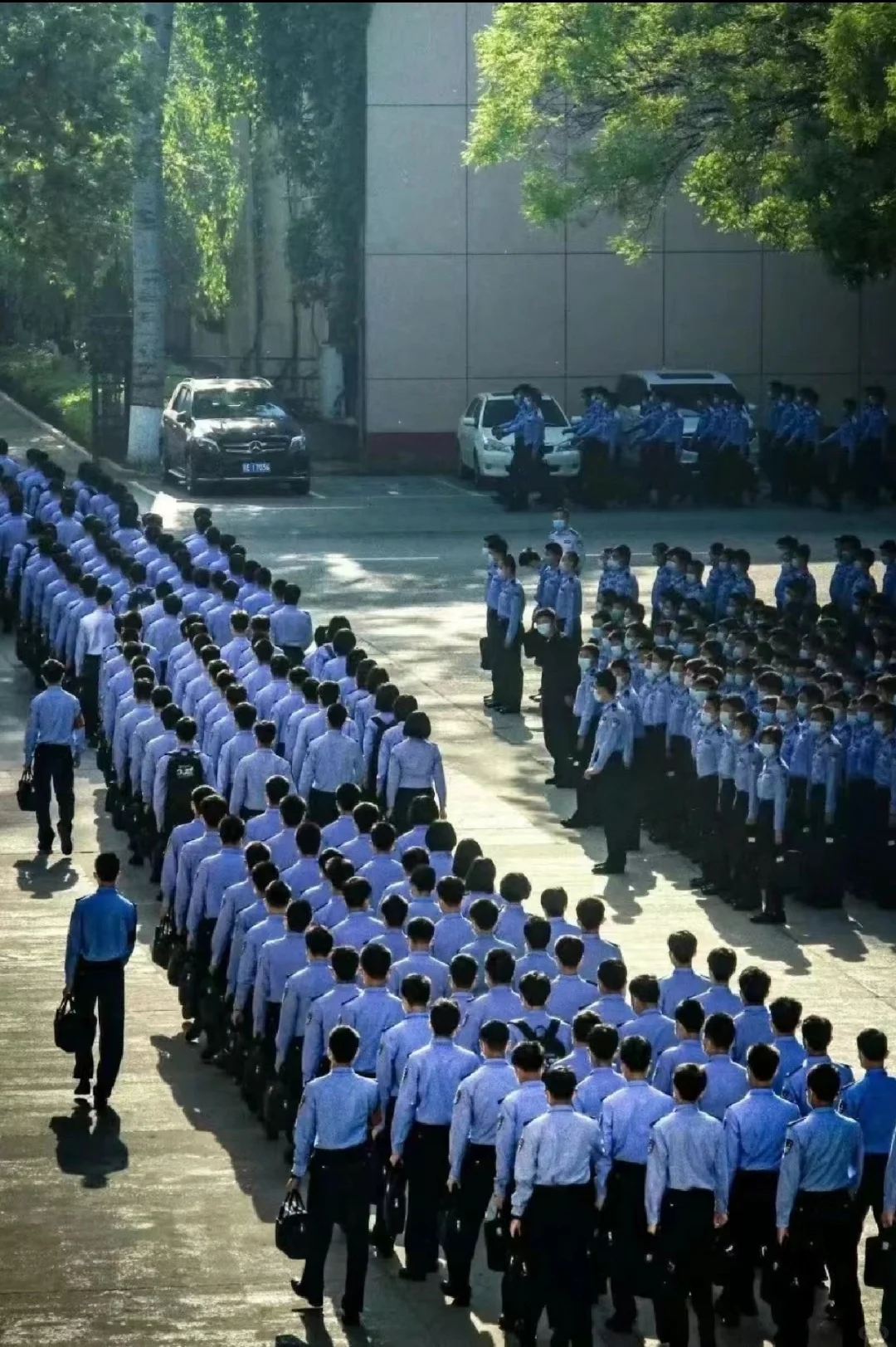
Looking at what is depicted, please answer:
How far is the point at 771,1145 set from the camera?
427 inches

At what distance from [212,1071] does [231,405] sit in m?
25.4

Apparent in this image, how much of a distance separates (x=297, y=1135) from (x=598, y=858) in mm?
8519

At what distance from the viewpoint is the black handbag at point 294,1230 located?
36.1 ft

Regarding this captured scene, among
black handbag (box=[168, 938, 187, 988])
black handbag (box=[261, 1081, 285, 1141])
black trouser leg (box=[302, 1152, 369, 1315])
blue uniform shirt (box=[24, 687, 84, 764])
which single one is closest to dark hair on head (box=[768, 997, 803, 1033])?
black trouser leg (box=[302, 1152, 369, 1315])

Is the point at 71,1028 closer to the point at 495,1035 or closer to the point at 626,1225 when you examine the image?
the point at 495,1035

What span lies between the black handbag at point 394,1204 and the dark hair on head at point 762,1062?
1.79 meters

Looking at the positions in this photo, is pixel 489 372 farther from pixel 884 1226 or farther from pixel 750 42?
pixel 884 1226

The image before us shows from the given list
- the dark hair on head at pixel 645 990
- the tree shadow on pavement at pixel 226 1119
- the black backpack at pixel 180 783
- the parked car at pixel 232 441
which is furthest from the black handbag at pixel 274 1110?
the parked car at pixel 232 441

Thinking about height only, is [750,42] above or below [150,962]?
above

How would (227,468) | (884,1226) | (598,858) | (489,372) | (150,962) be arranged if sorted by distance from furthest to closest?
(489,372), (227,468), (598,858), (150,962), (884,1226)

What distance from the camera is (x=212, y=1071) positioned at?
1458 centimetres

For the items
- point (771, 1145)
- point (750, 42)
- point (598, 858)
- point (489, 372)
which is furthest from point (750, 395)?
point (771, 1145)

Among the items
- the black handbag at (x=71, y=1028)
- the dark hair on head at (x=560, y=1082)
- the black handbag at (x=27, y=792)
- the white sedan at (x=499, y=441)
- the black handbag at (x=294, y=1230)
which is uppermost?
the white sedan at (x=499, y=441)

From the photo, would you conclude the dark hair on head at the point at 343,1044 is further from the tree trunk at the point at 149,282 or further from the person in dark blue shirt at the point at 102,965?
the tree trunk at the point at 149,282
